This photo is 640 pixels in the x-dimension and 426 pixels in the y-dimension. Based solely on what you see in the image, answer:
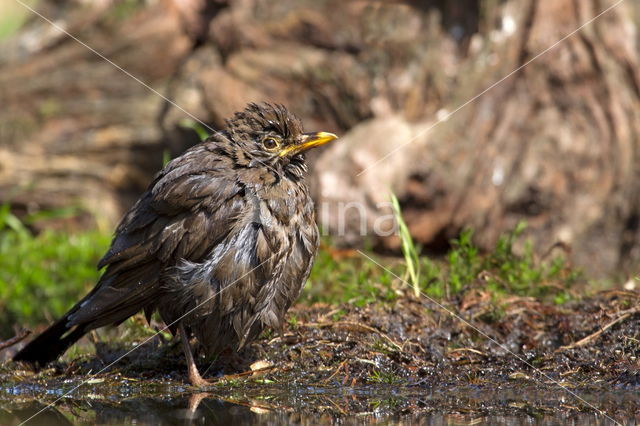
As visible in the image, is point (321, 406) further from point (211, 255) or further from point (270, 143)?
point (270, 143)

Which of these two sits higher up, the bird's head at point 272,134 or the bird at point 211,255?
the bird's head at point 272,134

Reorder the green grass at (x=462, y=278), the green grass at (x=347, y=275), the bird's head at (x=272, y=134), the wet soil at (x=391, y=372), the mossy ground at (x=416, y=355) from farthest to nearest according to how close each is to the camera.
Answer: the green grass at (x=347, y=275) → the green grass at (x=462, y=278) → the bird's head at (x=272, y=134) → the mossy ground at (x=416, y=355) → the wet soil at (x=391, y=372)

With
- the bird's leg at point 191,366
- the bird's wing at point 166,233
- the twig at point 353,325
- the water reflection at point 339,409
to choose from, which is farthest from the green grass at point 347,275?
the water reflection at point 339,409

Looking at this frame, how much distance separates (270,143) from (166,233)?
2.97 feet

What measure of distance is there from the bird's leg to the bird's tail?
2.38ft

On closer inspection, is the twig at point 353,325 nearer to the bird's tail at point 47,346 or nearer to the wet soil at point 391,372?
the wet soil at point 391,372

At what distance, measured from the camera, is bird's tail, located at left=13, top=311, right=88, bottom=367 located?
5203 mm

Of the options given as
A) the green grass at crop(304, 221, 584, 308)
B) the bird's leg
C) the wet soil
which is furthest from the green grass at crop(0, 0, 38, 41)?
the bird's leg

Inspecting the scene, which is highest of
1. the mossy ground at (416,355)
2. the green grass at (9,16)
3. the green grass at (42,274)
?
the green grass at (9,16)

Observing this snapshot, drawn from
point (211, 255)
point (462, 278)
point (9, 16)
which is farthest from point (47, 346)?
point (9, 16)

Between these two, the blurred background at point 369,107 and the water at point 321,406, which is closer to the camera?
the water at point 321,406

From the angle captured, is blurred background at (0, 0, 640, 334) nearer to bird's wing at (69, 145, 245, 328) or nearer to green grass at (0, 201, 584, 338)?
green grass at (0, 201, 584, 338)

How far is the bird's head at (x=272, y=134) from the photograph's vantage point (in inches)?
208

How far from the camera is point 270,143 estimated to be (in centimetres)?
531
